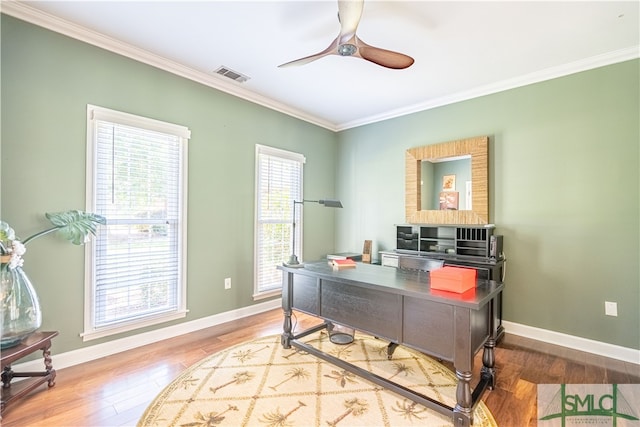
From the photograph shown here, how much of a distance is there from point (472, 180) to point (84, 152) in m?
3.84

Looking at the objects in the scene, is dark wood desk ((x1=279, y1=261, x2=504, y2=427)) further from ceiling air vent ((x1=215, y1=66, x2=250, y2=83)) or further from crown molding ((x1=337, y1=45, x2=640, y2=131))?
crown molding ((x1=337, y1=45, x2=640, y2=131))

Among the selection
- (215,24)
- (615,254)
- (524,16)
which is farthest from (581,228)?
(215,24)

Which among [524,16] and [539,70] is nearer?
[524,16]

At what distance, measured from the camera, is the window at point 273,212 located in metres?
3.75

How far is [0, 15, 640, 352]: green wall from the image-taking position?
7.37ft

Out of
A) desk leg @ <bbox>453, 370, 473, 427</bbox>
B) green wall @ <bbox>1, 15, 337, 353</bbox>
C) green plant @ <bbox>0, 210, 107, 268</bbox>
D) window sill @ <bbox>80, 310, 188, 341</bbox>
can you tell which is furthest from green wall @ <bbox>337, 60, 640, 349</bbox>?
green plant @ <bbox>0, 210, 107, 268</bbox>

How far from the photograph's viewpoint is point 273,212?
12.9ft

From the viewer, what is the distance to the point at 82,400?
6.36 feet

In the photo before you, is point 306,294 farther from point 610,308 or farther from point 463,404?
point 610,308

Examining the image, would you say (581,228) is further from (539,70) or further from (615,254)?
(539,70)

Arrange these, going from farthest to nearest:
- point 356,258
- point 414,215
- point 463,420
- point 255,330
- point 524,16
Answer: point 356,258 → point 414,215 → point 255,330 → point 524,16 → point 463,420

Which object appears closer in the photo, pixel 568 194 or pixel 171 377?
pixel 171 377

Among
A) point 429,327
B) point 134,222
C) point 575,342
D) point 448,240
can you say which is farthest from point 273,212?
point 575,342

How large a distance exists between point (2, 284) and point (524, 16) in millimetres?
4085
